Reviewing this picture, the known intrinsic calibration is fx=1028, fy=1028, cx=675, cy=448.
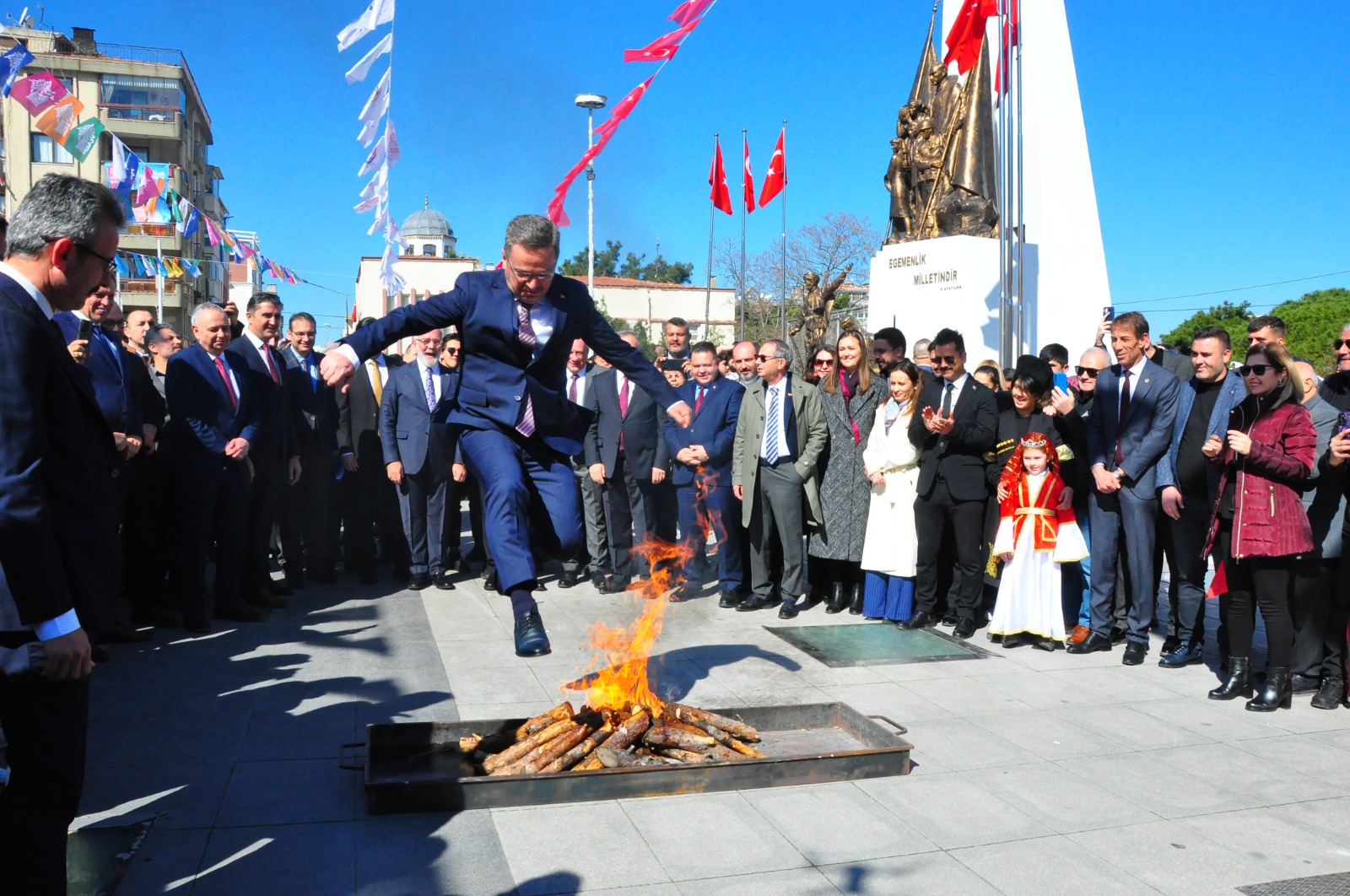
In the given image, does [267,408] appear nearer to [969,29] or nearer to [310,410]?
[310,410]

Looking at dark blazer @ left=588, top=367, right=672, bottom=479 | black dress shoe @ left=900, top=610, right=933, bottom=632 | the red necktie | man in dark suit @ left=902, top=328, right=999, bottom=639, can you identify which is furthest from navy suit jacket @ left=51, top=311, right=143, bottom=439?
black dress shoe @ left=900, top=610, right=933, bottom=632

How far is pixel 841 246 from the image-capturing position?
164 feet

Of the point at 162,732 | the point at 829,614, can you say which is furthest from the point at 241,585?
the point at 829,614

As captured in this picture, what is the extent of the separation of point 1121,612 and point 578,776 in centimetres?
528

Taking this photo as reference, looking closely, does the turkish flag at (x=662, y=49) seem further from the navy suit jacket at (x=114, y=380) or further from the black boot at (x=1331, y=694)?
the black boot at (x=1331, y=694)

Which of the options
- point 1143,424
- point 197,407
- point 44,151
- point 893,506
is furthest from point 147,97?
point 1143,424

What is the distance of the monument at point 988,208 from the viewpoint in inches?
595

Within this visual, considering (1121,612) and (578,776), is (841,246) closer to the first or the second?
(1121,612)

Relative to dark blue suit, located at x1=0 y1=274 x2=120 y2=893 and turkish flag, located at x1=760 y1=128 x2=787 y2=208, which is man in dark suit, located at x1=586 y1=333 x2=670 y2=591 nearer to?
dark blue suit, located at x1=0 y1=274 x2=120 y2=893

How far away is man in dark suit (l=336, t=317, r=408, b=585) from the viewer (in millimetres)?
9883

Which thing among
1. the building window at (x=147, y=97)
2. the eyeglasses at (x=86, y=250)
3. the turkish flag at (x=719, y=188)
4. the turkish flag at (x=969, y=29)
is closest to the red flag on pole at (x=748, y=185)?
the turkish flag at (x=719, y=188)

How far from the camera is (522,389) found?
16.6ft

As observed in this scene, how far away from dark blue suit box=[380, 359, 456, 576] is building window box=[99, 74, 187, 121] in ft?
161

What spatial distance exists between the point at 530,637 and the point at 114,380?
3.97 meters
